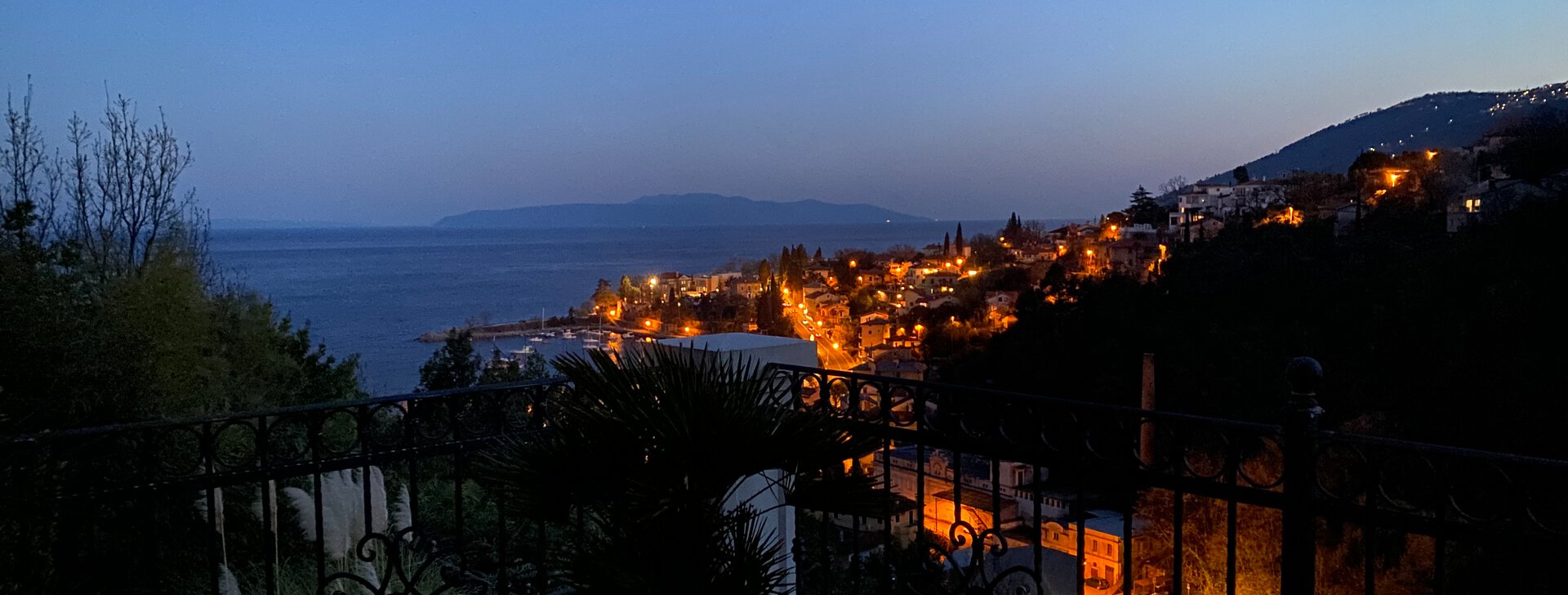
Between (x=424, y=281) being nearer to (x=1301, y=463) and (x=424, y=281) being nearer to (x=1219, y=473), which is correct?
(x=1219, y=473)

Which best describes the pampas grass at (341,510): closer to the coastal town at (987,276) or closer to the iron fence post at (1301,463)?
the iron fence post at (1301,463)

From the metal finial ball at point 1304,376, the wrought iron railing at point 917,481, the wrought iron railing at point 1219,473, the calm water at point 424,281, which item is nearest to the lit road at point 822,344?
the calm water at point 424,281

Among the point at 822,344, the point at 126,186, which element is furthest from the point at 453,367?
the point at 822,344

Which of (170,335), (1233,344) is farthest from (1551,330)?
(170,335)

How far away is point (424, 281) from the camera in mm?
66312

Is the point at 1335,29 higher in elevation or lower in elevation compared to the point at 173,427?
higher

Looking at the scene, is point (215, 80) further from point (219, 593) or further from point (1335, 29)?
point (1335, 29)

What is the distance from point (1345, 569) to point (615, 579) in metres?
11.4

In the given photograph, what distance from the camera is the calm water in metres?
35.1

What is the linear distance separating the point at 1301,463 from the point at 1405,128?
58.0 metres

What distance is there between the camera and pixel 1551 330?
550 inches

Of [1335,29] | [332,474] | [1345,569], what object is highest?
[1335,29]

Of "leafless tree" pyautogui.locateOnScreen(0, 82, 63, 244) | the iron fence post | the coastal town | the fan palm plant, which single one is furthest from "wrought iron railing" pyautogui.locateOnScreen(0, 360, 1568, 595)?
the coastal town

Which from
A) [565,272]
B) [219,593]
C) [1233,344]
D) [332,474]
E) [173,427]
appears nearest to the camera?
[173,427]
